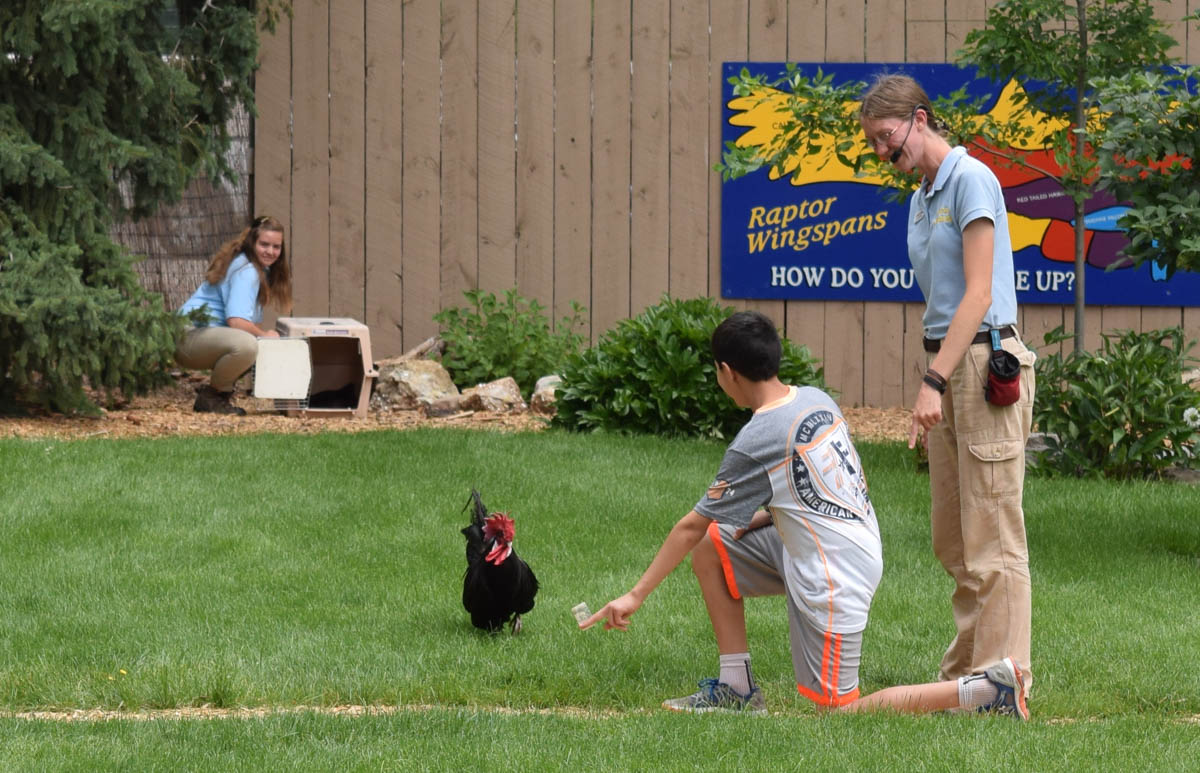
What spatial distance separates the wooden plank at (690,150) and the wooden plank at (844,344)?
1.05 meters

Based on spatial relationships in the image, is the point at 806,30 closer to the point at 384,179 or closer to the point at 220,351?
the point at 384,179

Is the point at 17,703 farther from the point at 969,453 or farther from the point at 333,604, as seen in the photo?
the point at 969,453

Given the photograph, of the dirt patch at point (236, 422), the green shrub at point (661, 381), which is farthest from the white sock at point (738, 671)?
the dirt patch at point (236, 422)

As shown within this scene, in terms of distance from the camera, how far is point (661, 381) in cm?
916

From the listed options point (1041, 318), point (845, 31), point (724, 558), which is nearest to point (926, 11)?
point (845, 31)

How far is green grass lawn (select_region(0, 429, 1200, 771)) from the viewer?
3.95 m

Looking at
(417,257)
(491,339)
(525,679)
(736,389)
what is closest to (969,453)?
(736,389)

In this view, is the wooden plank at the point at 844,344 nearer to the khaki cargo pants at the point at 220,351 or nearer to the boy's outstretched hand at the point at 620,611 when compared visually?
the khaki cargo pants at the point at 220,351

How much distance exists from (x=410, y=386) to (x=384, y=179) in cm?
212

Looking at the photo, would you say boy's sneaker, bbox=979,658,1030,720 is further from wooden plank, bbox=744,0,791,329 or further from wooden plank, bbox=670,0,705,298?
wooden plank, bbox=670,0,705,298

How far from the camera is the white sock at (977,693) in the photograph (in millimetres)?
4227

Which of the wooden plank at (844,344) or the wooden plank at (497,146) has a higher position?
the wooden plank at (497,146)

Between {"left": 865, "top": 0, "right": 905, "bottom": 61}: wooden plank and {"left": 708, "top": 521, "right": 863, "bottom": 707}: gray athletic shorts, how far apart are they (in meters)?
7.73

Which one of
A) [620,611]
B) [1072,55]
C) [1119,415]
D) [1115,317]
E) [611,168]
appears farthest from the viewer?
[611,168]
